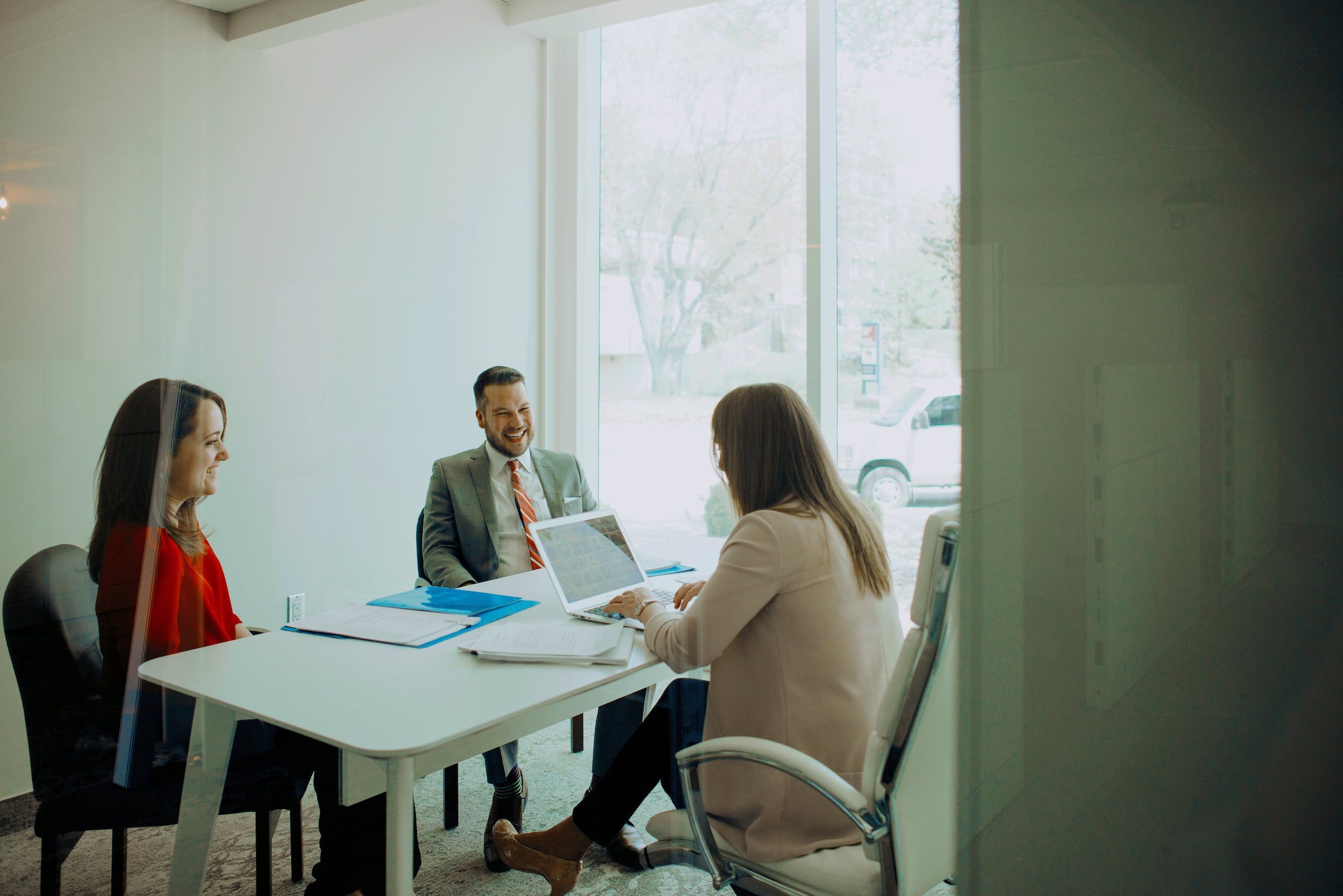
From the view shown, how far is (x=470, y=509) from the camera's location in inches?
114

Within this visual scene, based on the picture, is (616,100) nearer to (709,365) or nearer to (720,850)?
(709,365)

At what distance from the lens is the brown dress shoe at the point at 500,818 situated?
1971mm

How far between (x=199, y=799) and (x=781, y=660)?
1.21 m

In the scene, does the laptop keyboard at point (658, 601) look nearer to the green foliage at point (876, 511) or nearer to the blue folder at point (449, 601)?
the blue folder at point (449, 601)

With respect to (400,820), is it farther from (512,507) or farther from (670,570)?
(512,507)

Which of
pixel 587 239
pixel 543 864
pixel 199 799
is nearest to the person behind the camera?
pixel 199 799

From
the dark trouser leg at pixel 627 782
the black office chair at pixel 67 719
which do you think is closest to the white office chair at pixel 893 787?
the dark trouser leg at pixel 627 782

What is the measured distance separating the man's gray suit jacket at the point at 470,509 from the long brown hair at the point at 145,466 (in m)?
1.09

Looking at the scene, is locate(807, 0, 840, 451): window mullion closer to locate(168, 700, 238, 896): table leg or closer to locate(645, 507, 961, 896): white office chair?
locate(645, 507, 961, 896): white office chair

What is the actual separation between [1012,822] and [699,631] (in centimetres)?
69

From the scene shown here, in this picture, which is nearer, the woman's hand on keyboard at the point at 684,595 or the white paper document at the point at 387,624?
the white paper document at the point at 387,624

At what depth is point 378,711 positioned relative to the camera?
149 cm

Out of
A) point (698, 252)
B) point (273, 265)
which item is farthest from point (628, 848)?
point (273, 265)

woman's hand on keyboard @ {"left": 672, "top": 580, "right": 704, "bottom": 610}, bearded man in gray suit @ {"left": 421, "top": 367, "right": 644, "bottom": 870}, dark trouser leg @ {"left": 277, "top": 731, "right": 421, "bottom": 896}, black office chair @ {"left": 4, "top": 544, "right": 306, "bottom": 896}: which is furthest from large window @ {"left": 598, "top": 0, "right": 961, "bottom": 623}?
black office chair @ {"left": 4, "top": 544, "right": 306, "bottom": 896}
